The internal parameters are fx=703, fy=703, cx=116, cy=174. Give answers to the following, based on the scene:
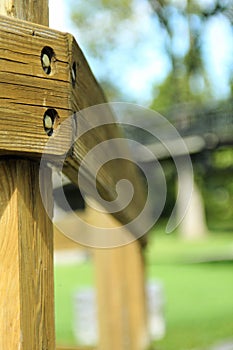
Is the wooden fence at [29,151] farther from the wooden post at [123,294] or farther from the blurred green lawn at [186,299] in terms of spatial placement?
the wooden post at [123,294]

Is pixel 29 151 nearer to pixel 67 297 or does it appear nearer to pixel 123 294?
pixel 123 294

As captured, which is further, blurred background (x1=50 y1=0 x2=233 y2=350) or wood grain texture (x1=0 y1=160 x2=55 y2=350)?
blurred background (x1=50 y1=0 x2=233 y2=350)

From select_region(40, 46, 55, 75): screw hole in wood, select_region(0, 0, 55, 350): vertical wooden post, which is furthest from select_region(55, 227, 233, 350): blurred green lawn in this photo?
select_region(40, 46, 55, 75): screw hole in wood

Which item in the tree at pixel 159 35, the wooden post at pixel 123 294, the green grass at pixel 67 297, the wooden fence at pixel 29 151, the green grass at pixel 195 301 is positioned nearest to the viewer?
the wooden fence at pixel 29 151

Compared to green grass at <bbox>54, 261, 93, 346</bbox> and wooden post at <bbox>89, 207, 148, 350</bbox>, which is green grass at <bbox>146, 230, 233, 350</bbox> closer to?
wooden post at <bbox>89, 207, 148, 350</bbox>

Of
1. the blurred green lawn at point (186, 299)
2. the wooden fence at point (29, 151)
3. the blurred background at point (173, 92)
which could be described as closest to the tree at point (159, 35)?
the blurred background at point (173, 92)

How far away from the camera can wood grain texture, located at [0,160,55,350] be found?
3.12 feet

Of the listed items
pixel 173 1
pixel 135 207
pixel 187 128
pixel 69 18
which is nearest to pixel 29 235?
pixel 135 207

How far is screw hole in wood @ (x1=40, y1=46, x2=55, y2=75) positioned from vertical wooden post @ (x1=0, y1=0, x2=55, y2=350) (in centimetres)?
7

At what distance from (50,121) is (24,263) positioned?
203 millimetres

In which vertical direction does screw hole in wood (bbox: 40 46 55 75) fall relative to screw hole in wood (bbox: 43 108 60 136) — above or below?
above

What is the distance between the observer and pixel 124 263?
4.30m

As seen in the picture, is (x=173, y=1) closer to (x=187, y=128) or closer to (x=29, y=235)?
(x=29, y=235)

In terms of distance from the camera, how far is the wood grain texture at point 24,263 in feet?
3.12
